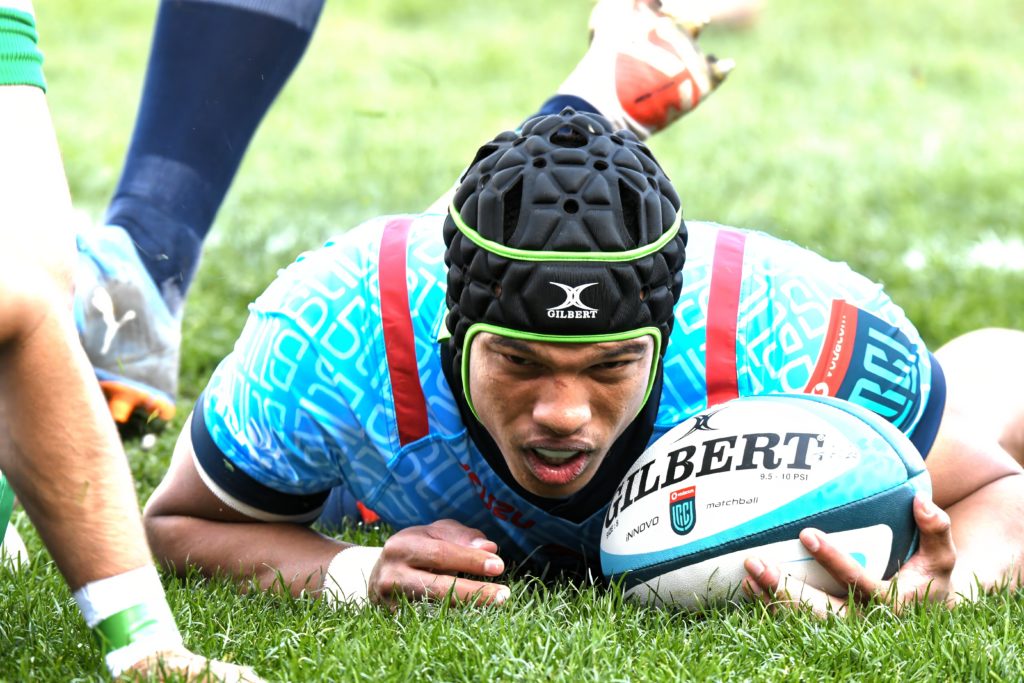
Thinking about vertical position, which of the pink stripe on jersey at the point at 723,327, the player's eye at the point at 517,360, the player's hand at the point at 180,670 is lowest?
the player's hand at the point at 180,670

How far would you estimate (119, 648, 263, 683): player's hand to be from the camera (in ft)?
9.11

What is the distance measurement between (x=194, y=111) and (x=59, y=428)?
2.52 metres

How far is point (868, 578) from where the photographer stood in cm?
348

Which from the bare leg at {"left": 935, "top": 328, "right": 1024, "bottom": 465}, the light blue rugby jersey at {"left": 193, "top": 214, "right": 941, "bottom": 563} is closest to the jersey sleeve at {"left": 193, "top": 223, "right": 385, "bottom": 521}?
the light blue rugby jersey at {"left": 193, "top": 214, "right": 941, "bottom": 563}

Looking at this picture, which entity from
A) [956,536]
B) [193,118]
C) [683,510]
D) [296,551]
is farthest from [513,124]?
[683,510]

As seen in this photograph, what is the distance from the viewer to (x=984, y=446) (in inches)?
158

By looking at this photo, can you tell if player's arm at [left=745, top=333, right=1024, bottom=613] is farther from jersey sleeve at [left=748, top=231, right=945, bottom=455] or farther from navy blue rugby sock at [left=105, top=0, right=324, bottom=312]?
navy blue rugby sock at [left=105, top=0, right=324, bottom=312]

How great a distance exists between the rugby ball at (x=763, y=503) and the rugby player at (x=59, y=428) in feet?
3.48

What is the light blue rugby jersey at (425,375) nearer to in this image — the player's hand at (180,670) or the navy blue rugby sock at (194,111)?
the player's hand at (180,670)

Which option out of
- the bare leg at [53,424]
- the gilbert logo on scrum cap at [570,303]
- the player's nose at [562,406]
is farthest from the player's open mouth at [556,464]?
the bare leg at [53,424]

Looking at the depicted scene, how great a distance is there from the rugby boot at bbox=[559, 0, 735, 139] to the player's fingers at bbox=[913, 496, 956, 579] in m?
1.75

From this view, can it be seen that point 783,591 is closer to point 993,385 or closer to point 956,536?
point 956,536

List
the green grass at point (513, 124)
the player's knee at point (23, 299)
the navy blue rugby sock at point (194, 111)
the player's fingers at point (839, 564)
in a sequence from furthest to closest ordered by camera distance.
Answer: the navy blue rugby sock at point (194, 111) < the player's fingers at point (839, 564) < the green grass at point (513, 124) < the player's knee at point (23, 299)

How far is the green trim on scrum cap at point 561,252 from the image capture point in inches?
128
